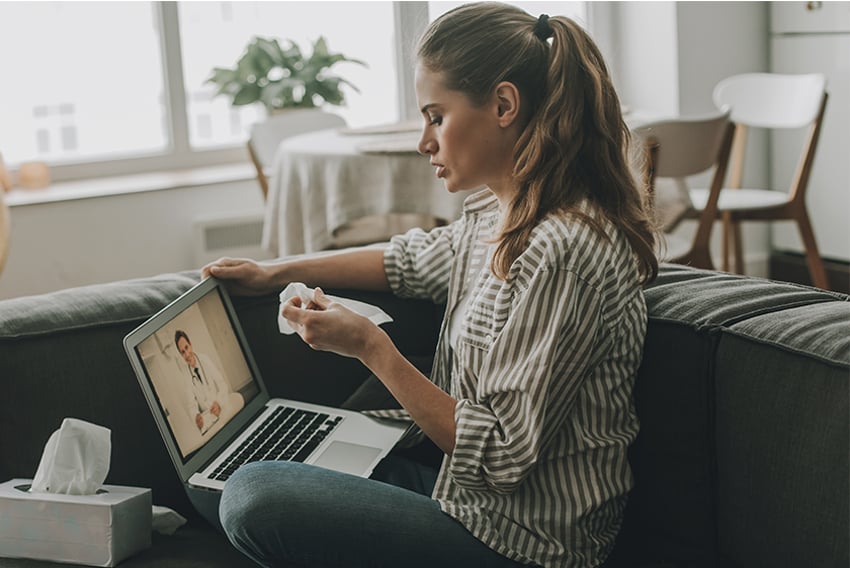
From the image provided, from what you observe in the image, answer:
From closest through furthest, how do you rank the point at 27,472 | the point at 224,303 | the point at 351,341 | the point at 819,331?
the point at 819,331 → the point at 351,341 → the point at 27,472 → the point at 224,303

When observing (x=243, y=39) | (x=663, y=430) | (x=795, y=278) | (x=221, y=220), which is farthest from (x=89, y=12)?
(x=663, y=430)

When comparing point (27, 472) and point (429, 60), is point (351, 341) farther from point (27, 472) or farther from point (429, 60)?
point (27, 472)

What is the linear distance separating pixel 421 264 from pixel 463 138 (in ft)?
1.13

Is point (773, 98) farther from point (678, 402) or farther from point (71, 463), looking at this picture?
point (71, 463)

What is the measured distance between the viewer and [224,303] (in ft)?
5.37

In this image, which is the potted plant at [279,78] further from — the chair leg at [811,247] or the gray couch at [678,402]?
the gray couch at [678,402]

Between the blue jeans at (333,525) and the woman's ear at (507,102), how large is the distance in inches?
18.9

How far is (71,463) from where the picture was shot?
4.58 ft

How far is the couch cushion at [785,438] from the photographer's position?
1152 millimetres

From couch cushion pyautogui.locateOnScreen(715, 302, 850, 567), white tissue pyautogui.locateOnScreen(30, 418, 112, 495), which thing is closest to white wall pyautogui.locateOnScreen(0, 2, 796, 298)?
white tissue pyautogui.locateOnScreen(30, 418, 112, 495)

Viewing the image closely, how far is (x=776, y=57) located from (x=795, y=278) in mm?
876

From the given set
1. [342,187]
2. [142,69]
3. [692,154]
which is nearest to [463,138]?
[342,187]

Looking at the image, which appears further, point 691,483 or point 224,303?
point 224,303

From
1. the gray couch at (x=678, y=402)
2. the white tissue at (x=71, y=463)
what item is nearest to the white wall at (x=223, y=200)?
the gray couch at (x=678, y=402)
